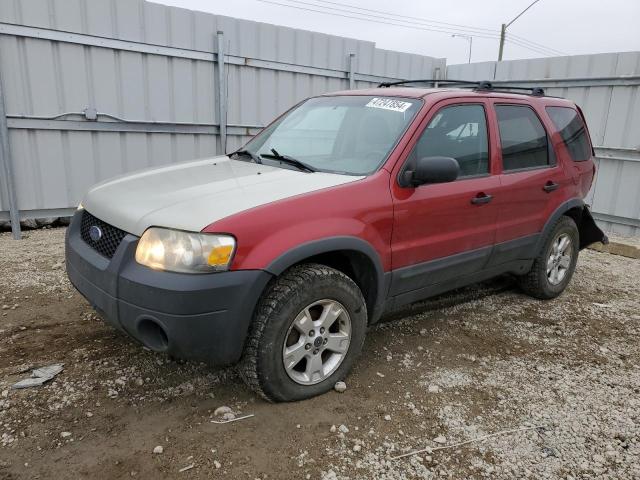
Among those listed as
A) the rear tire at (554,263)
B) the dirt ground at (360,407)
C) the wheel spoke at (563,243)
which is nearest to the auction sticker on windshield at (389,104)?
the dirt ground at (360,407)

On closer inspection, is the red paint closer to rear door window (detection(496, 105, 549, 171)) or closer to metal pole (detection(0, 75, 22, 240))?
rear door window (detection(496, 105, 549, 171))

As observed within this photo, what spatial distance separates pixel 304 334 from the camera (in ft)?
8.85

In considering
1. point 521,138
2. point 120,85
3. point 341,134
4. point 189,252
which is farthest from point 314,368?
point 120,85

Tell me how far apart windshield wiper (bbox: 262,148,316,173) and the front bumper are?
92cm

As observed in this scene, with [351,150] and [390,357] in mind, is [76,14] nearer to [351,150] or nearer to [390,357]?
[351,150]

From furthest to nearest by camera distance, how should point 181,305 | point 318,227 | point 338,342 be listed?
point 338,342
point 318,227
point 181,305

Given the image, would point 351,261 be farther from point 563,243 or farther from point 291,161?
point 563,243

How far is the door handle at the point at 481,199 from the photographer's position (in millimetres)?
3439

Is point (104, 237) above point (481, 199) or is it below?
below

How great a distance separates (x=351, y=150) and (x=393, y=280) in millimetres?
905

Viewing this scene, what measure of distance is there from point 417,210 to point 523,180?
1.29 metres

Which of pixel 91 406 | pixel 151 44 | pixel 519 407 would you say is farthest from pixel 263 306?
pixel 151 44

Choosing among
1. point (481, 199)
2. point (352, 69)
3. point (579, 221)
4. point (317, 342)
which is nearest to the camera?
point (317, 342)

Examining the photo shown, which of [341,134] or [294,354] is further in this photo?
[341,134]
